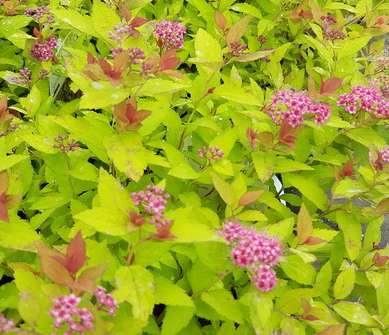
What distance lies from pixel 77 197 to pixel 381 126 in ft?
3.36

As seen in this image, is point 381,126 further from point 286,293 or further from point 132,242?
point 132,242

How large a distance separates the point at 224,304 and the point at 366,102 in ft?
2.33

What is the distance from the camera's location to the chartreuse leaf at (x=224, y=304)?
4.18 ft

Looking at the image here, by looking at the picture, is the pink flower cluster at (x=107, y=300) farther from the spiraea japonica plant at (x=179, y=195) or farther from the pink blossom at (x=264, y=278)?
the pink blossom at (x=264, y=278)

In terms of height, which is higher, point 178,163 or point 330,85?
point 330,85

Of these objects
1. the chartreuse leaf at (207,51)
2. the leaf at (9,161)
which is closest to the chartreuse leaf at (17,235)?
the leaf at (9,161)

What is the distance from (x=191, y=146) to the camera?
5.58ft

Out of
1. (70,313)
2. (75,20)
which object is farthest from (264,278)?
(75,20)

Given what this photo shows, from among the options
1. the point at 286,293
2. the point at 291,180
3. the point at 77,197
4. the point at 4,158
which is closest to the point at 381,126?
the point at 291,180

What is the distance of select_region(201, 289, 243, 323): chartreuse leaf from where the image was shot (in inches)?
50.1

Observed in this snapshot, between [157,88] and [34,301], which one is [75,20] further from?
[34,301]

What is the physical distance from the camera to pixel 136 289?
104 cm

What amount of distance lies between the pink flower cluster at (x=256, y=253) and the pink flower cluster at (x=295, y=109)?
0.41m

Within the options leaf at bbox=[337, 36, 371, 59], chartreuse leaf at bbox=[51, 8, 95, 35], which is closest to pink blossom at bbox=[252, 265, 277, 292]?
chartreuse leaf at bbox=[51, 8, 95, 35]
